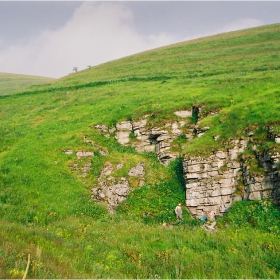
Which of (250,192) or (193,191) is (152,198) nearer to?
(193,191)

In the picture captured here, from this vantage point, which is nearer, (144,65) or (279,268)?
(279,268)

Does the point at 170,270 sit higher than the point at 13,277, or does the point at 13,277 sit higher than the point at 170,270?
the point at 13,277

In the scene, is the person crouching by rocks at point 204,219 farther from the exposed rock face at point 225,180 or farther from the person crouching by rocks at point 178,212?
the person crouching by rocks at point 178,212

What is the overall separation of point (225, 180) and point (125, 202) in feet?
23.1

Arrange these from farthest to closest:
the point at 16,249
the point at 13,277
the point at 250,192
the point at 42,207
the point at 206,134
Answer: the point at 206,134 → the point at 42,207 → the point at 250,192 → the point at 16,249 → the point at 13,277

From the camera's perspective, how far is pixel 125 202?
61.0 ft

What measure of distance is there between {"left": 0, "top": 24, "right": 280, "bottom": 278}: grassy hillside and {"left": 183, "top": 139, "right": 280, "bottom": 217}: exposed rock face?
81 centimetres

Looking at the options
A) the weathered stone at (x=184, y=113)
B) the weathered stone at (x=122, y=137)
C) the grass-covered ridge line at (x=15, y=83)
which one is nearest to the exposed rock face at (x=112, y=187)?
the weathered stone at (x=122, y=137)

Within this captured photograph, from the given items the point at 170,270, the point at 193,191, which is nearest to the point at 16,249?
the point at 170,270

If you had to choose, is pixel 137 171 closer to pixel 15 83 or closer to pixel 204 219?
pixel 204 219

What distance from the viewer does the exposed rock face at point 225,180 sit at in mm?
15680

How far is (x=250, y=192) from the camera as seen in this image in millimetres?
15977

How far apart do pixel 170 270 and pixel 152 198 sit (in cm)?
824

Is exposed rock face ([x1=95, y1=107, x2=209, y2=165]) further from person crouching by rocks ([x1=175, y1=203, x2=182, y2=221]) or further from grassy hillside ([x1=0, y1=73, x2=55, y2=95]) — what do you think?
grassy hillside ([x1=0, y1=73, x2=55, y2=95])
